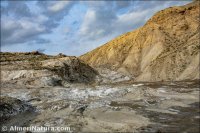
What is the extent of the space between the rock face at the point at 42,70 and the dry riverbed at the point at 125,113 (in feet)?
31.7

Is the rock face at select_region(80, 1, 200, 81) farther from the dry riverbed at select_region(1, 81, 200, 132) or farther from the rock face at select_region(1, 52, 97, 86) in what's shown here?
the dry riverbed at select_region(1, 81, 200, 132)

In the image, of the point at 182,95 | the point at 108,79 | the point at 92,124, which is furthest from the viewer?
the point at 108,79

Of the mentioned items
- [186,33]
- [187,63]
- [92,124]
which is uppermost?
[186,33]

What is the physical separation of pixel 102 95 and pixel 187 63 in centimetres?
1662

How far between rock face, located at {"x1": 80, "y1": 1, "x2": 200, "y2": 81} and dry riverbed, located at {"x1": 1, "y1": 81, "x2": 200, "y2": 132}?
526 inches

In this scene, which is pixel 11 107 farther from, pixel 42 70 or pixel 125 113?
pixel 42 70

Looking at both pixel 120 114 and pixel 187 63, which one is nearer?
pixel 120 114

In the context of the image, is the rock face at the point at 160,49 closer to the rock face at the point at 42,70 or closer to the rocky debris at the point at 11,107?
the rock face at the point at 42,70

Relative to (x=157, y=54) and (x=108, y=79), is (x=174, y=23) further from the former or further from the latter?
(x=108, y=79)

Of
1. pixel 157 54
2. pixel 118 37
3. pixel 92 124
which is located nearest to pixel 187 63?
pixel 157 54

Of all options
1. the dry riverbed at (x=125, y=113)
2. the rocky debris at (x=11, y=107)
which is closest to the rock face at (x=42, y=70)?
the dry riverbed at (x=125, y=113)

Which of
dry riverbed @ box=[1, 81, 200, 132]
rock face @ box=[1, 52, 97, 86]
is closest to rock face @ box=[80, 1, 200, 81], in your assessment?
rock face @ box=[1, 52, 97, 86]

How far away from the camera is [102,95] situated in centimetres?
2627

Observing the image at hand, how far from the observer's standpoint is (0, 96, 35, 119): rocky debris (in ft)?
61.4
